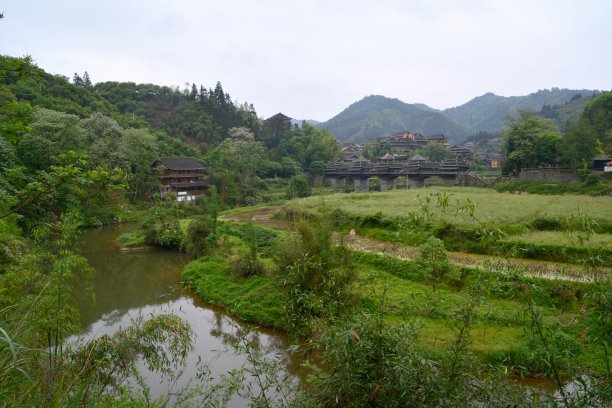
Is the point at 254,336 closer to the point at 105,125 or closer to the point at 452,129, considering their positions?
the point at 105,125

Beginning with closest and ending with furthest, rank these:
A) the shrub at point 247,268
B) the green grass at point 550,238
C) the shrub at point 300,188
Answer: the green grass at point 550,238
the shrub at point 247,268
the shrub at point 300,188

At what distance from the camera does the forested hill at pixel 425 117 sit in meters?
117

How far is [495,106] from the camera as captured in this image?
149625 millimetres

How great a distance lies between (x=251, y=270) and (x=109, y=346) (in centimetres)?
821

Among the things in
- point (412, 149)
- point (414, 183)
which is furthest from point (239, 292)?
point (412, 149)

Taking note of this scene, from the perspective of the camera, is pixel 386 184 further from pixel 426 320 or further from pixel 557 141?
pixel 426 320

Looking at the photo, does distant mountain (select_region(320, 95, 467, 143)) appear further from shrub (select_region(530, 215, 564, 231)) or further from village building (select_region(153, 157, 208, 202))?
shrub (select_region(530, 215, 564, 231))

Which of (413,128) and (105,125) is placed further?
(413,128)

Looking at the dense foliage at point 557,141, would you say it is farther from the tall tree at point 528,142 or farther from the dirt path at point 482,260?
the dirt path at point 482,260

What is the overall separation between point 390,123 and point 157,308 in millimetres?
119426

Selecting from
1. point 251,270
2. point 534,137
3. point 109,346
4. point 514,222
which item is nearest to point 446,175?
point 534,137

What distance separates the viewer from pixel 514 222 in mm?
17078

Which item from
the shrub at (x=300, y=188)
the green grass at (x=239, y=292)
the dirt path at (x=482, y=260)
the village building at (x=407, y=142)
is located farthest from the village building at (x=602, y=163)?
the village building at (x=407, y=142)

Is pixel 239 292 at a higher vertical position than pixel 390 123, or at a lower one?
lower
